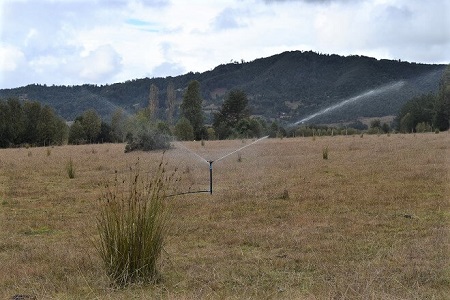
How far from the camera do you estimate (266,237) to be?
7.32m

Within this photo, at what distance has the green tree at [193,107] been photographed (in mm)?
58656

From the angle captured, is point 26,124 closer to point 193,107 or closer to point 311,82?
point 193,107

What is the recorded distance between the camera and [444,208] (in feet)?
29.4

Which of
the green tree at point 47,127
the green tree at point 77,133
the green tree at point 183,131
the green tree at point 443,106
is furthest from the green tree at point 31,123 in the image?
the green tree at point 443,106

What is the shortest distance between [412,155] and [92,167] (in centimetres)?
1152

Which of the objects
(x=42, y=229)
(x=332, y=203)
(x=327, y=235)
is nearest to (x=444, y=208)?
(x=332, y=203)

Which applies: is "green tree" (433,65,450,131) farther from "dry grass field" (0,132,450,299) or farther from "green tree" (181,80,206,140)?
"dry grass field" (0,132,450,299)

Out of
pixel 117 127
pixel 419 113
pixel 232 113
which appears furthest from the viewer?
pixel 117 127

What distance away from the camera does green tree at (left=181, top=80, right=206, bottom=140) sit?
2309 inches

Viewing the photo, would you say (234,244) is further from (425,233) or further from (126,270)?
(425,233)

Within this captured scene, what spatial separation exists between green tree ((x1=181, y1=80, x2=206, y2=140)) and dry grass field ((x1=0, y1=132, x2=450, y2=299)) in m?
43.7

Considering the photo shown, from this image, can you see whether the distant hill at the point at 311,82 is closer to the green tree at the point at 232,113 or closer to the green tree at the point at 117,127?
the green tree at the point at 232,113

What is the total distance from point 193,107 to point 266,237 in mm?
52294

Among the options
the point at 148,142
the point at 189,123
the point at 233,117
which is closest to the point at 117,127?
the point at 189,123
